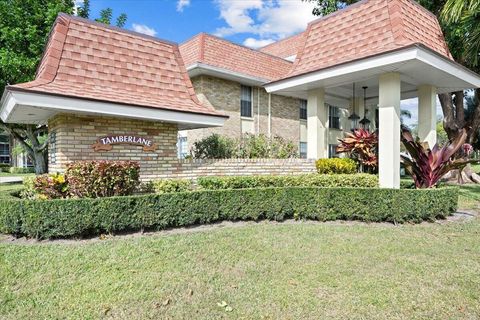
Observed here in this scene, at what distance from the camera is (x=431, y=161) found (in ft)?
28.5

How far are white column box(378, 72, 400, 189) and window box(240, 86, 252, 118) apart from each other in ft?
28.1

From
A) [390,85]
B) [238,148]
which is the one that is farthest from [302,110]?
[390,85]

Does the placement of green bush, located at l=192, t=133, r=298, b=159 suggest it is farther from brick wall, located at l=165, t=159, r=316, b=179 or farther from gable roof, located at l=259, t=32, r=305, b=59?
gable roof, located at l=259, t=32, r=305, b=59

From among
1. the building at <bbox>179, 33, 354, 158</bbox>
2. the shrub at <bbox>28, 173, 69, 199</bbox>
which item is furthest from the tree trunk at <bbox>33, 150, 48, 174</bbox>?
the shrub at <bbox>28, 173, 69, 199</bbox>

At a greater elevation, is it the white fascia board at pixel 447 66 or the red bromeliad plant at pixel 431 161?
the white fascia board at pixel 447 66

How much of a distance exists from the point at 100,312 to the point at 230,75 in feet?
42.6

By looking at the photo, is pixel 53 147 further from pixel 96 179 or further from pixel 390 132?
pixel 390 132

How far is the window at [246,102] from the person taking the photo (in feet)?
54.4

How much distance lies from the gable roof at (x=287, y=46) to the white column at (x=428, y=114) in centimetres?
1363

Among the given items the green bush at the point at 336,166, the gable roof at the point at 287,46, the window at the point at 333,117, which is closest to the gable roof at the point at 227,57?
the window at the point at 333,117

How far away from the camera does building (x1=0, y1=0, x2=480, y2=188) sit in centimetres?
751

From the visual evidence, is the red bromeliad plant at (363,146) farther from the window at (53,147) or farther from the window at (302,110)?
the window at (302,110)

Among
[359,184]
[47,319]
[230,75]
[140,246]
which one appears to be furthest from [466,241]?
[230,75]

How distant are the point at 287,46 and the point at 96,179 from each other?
22.0m
